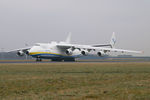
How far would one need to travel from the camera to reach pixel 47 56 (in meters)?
54.8

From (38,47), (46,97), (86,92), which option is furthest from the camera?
(38,47)

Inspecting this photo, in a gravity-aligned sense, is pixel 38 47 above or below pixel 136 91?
above

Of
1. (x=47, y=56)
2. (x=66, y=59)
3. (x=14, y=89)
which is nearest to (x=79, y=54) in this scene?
(x=66, y=59)

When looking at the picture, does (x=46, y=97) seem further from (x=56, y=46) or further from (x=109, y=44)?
(x=109, y=44)

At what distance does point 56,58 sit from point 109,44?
1624 cm

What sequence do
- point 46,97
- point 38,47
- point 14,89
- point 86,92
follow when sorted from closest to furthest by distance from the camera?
1. point 46,97
2. point 86,92
3. point 14,89
4. point 38,47

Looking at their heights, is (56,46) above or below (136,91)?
above

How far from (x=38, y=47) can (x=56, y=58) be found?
588cm

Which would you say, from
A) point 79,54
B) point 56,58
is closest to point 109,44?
point 79,54

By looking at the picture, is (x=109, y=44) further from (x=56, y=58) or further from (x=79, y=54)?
(x=56, y=58)

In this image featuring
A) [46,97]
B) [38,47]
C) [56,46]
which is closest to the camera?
[46,97]

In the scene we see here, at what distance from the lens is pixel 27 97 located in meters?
11.1

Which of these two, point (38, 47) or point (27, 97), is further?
point (38, 47)

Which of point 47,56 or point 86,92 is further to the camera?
point 47,56
